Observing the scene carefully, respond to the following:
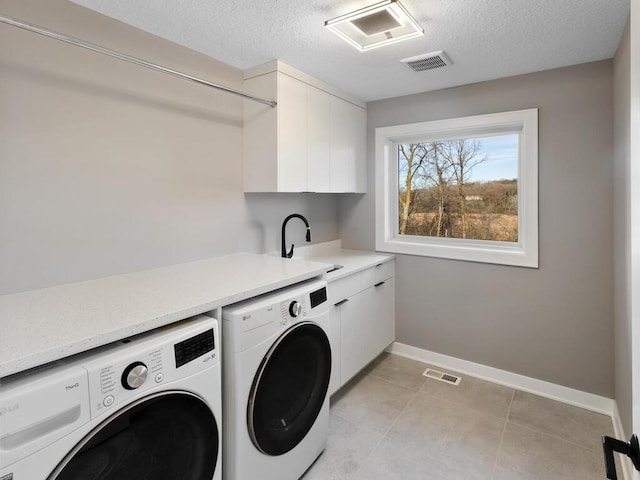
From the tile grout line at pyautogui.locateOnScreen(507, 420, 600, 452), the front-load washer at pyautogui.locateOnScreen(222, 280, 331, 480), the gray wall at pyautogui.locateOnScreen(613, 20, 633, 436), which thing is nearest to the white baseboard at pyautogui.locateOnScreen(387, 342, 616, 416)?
the gray wall at pyautogui.locateOnScreen(613, 20, 633, 436)

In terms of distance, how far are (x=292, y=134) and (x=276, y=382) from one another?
151cm

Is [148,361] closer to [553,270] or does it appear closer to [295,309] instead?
[295,309]

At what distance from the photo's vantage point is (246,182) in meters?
2.42

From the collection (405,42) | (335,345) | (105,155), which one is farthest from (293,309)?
(405,42)

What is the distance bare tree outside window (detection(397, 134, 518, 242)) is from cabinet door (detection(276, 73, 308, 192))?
112 centimetres

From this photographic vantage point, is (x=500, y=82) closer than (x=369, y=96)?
Yes

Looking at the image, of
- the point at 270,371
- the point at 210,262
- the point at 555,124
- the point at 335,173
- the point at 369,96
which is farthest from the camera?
the point at 369,96

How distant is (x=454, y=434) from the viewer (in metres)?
2.11

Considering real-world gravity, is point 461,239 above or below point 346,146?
below

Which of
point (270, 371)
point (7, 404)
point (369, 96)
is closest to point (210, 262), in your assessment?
point (270, 371)

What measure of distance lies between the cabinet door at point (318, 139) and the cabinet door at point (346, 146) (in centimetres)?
7

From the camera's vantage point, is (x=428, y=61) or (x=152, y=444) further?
(x=428, y=61)

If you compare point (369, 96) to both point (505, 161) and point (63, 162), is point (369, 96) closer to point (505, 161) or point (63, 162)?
point (505, 161)

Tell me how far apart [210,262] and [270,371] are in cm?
86
